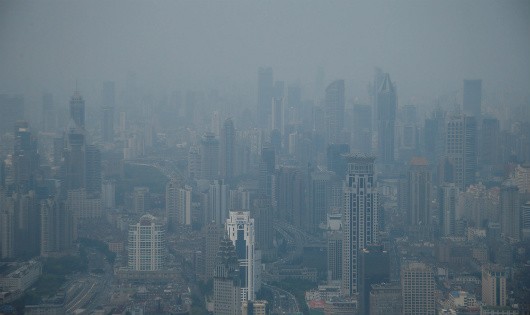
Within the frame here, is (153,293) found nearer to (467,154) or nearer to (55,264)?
(55,264)

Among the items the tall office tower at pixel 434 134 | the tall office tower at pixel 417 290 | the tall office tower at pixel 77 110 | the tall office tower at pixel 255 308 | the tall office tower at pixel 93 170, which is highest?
the tall office tower at pixel 77 110

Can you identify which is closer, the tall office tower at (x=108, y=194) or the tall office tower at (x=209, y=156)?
the tall office tower at (x=108, y=194)

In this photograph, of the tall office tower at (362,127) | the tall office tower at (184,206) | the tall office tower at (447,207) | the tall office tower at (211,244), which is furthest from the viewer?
the tall office tower at (362,127)

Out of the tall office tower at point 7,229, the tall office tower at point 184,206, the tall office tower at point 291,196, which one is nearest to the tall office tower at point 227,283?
the tall office tower at point 7,229

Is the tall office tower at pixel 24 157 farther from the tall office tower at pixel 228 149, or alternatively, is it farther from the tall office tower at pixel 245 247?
the tall office tower at pixel 245 247

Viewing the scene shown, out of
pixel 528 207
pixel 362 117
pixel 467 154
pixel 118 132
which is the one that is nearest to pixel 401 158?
pixel 467 154

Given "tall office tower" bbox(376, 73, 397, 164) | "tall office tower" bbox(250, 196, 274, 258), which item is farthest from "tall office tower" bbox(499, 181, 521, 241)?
"tall office tower" bbox(250, 196, 274, 258)

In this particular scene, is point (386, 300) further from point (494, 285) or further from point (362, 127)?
point (362, 127)
